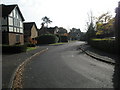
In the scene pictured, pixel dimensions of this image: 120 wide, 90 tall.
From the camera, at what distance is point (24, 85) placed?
23.6 feet

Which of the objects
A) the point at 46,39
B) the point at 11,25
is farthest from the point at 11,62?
the point at 46,39

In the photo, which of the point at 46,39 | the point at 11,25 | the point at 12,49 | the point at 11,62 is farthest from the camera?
the point at 46,39

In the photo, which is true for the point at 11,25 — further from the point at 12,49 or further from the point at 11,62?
the point at 11,62

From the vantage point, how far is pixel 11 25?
29.3 meters

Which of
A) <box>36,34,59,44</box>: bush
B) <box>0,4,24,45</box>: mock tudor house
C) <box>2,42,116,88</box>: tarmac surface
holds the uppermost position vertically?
<box>0,4,24,45</box>: mock tudor house

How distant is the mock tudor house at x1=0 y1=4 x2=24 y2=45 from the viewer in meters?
28.2

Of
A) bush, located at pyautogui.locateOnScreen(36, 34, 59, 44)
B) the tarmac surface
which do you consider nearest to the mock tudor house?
the tarmac surface

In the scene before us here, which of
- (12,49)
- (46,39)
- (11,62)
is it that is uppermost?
(46,39)

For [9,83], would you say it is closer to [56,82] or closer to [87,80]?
[56,82]

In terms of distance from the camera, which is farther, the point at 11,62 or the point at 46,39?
the point at 46,39

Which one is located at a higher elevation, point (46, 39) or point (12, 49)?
point (46, 39)

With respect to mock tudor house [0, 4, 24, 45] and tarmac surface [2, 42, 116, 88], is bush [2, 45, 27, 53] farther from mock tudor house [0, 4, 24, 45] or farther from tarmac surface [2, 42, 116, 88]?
mock tudor house [0, 4, 24, 45]

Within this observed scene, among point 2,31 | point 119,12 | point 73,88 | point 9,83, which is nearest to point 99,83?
point 73,88

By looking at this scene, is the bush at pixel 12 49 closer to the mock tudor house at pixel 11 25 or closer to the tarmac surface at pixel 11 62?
the tarmac surface at pixel 11 62
